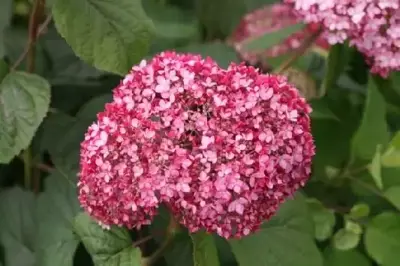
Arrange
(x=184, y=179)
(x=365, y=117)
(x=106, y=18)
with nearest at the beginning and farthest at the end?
1. (x=184, y=179)
2. (x=106, y=18)
3. (x=365, y=117)

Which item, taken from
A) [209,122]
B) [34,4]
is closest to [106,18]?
[34,4]

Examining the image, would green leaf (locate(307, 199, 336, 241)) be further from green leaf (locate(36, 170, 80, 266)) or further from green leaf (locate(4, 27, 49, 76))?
green leaf (locate(4, 27, 49, 76))

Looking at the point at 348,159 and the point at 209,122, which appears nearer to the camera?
Result: the point at 209,122

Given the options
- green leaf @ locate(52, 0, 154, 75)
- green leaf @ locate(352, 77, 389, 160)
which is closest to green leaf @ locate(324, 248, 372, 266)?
green leaf @ locate(352, 77, 389, 160)

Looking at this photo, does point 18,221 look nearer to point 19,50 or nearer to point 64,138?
point 64,138

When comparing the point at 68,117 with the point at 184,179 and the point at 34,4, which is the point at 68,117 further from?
the point at 184,179

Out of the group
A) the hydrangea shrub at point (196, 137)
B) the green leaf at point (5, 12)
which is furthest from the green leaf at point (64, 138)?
the green leaf at point (5, 12)

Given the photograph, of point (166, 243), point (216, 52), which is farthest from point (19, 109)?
point (216, 52)
